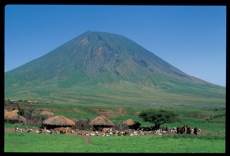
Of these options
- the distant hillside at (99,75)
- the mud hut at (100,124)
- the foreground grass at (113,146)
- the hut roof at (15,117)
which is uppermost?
the distant hillside at (99,75)

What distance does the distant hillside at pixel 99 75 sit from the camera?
127312 millimetres

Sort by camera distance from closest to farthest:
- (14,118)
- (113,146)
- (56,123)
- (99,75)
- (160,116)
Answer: (113,146) → (56,123) → (14,118) → (160,116) → (99,75)

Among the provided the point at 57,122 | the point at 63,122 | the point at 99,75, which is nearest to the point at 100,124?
the point at 63,122

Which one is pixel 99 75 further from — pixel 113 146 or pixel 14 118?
pixel 113 146

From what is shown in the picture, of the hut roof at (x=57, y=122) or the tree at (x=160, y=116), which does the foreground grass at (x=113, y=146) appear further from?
the tree at (x=160, y=116)

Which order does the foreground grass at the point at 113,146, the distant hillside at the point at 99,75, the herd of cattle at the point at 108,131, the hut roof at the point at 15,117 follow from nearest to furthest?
the foreground grass at the point at 113,146
the herd of cattle at the point at 108,131
the hut roof at the point at 15,117
the distant hillside at the point at 99,75

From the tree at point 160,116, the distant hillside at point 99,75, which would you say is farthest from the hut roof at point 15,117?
the distant hillside at point 99,75

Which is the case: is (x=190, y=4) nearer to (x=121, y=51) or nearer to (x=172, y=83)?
(x=172, y=83)

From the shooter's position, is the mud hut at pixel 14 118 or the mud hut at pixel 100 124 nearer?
the mud hut at pixel 100 124

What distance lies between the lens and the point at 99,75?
154 m

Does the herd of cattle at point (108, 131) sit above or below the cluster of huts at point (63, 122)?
below

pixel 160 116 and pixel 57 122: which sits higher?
pixel 160 116

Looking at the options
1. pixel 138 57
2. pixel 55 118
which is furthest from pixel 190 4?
pixel 138 57
